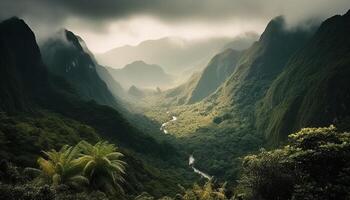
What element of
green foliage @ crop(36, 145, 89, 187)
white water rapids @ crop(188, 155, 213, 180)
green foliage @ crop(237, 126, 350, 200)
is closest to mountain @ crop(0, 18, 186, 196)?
white water rapids @ crop(188, 155, 213, 180)

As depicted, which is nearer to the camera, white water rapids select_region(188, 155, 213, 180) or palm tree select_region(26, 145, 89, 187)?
palm tree select_region(26, 145, 89, 187)

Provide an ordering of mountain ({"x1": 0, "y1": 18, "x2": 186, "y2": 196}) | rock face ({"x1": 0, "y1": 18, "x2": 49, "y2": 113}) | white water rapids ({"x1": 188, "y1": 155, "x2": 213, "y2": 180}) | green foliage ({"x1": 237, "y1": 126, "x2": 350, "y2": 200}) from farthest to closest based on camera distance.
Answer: white water rapids ({"x1": 188, "y1": 155, "x2": 213, "y2": 180}), rock face ({"x1": 0, "y1": 18, "x2": 49, "y2": 113}), mountain ({"x1": 0, "y1": 18, "x2": 186, "y2": 196}), green foliage ({"x1": 237, "y1": 126, "x2": 350, "y2": 200})

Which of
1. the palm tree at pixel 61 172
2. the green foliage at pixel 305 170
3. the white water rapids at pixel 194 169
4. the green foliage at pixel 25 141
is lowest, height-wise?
the green foliage at pixel 25 141

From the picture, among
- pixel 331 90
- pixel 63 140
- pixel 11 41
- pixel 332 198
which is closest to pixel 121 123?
pixel 11 41

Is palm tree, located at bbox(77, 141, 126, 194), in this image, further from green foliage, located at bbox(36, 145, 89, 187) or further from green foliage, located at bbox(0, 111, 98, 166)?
green foliage, located at bbox(0, 111, 98, 166)

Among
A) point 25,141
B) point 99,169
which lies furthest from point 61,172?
point 25,141

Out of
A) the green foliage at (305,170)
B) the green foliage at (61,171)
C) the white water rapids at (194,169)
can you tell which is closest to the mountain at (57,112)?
the white water rapids at (194,169)

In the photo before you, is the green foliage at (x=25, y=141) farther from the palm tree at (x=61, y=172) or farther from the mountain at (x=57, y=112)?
the palm tree at (x=61, y=172)
